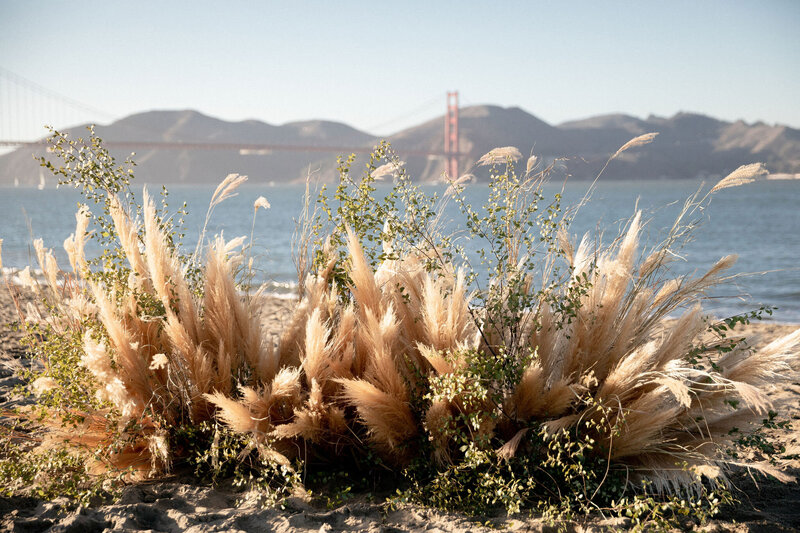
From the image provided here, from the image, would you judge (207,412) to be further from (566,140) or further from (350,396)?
(566,140)

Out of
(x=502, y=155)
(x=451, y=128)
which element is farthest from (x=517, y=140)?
(x=502, y=155)

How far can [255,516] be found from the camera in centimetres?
237

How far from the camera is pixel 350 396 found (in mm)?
2373

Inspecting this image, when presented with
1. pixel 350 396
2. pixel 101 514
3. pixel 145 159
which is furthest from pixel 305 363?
pixel 145 159

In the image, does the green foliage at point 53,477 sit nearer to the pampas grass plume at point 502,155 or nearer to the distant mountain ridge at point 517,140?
the pampas grass plume at point 502,155

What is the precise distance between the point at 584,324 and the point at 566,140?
79.0m

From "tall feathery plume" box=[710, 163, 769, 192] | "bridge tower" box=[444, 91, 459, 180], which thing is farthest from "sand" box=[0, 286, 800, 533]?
"bridge tower" box=[444, 91, 459, 180]

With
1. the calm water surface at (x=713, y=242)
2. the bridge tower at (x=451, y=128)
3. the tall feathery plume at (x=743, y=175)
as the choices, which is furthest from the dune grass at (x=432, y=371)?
the bridge tower at (x=451, y=128)

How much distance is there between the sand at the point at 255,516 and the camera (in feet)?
7.43

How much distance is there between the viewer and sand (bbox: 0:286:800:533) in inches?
89.2

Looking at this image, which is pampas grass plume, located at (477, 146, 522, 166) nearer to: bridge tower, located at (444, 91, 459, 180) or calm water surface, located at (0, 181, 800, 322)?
calm water surface, located at (0, 181, 800, 322)

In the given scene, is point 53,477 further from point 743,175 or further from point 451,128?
point 451,128

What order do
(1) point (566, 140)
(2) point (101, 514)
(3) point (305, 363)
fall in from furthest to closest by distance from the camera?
(1) point (566, 140), (3) point (305, 363), (2) point (101, 514)

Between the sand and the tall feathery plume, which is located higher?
the tall feathery plume
